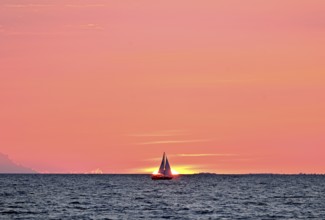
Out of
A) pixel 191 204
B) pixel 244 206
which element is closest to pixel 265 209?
pixel 244 206

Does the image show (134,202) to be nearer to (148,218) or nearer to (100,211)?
(100,211)

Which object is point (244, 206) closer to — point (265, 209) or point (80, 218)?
point (265, 209)

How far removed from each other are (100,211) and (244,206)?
83.6 ft

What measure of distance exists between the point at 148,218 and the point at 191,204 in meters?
32.0

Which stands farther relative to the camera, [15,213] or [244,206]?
[244,206]

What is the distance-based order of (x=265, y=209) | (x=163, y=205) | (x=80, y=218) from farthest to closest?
(x=163, y=205) → (x=265, y=209) → (x=80, y=218)

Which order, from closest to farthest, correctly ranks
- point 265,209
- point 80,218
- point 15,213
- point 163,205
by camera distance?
point 80,218 < point 15,213 < point 265,209 < point 163,205

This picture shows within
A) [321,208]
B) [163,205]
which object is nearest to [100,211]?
[163,205]

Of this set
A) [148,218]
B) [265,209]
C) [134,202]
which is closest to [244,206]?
[265,209]

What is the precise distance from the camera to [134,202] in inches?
5541

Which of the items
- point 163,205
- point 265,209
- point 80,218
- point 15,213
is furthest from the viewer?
point 163,205

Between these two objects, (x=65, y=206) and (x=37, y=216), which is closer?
(x=37, y=216)

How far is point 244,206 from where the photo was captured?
425 feet

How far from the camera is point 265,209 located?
12238cm
